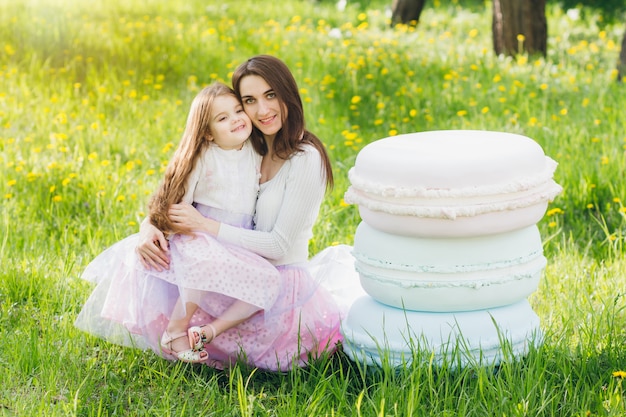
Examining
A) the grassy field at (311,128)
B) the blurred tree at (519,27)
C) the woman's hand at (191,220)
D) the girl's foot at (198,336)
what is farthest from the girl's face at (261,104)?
the blurred tree at (519,27)

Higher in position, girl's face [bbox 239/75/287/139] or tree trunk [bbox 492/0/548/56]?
girl's face [bbox 239/75/287/139]

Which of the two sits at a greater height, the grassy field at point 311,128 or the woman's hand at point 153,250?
the woman's hand at point 153,250

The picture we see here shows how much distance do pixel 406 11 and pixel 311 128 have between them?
Result: 3880 millimetres

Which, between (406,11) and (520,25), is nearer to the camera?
(520,25)

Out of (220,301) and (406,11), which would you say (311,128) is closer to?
(220,301)

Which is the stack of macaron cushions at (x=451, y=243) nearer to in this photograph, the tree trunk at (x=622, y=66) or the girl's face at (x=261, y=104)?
the girl's face at (x=261, y=104)

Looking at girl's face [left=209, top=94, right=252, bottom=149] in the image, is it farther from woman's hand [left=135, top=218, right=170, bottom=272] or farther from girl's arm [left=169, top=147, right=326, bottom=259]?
woman's hand [left=135, top=218, right=170, bottom=272]

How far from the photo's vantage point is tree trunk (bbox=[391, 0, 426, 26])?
8.87 m

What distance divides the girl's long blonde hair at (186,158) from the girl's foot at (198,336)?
33 cm

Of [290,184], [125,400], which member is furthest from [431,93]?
[125,400]

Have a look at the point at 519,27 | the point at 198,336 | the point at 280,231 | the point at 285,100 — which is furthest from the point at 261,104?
the point at 519,27

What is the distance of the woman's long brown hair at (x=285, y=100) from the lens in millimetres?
2992

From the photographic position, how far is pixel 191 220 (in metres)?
2.92

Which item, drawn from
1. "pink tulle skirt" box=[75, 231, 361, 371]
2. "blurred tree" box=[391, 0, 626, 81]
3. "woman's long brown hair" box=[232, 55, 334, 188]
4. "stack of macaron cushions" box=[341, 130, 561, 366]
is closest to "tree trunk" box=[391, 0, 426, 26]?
"blurred tree" box=[391, 0, 626, 81]
